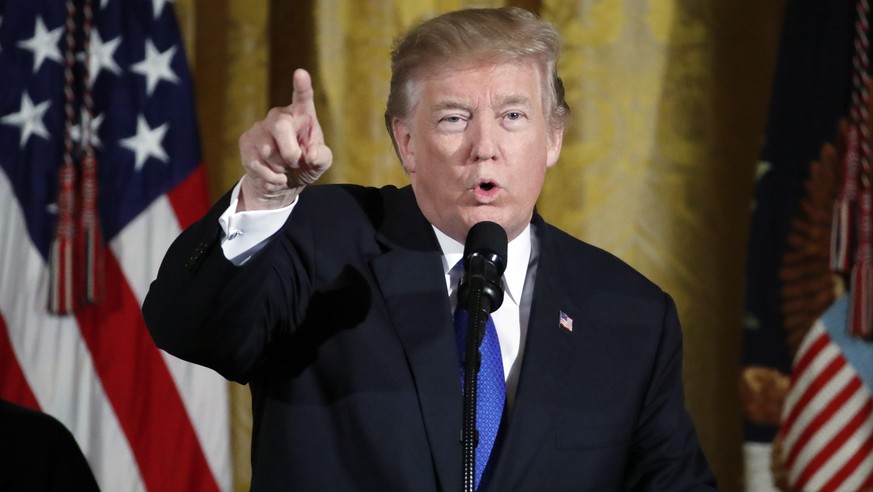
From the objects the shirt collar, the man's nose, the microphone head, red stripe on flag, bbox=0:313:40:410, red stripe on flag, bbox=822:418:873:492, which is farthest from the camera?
red stripe on flag, bbox=0:313:40:410

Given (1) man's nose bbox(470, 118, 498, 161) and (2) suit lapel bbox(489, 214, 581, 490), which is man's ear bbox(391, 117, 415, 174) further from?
(2) suit lapel bbox(489, 214, 581, 490)

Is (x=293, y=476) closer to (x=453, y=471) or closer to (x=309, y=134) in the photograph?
(x=453, y=471)

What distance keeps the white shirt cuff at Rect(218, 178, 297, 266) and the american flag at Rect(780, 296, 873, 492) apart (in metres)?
2.15

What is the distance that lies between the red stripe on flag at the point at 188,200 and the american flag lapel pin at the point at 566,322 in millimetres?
1804

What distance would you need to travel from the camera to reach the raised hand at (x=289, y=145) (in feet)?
4.49

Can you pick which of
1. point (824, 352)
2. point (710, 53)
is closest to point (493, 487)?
point (824, 352)

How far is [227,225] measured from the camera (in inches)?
60.7

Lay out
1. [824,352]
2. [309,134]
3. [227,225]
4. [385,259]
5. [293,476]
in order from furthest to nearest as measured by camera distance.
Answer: [824,352]
[385,259]
[293,476]
[227,225]
[309,134]

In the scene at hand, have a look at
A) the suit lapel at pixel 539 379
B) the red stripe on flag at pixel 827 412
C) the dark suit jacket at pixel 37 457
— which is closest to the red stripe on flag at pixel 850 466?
the red stripe on flag at pixel 827 412

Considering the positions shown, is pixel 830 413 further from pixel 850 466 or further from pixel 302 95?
pixel 302 95

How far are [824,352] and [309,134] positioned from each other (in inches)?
89.8

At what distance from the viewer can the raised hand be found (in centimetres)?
137

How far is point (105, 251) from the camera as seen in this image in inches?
132

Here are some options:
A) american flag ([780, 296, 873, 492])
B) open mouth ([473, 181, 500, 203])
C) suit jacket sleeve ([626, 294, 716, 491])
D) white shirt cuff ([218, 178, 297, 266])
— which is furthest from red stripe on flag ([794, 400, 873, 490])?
white shirt cuff ([218, 178, 297, 266])
